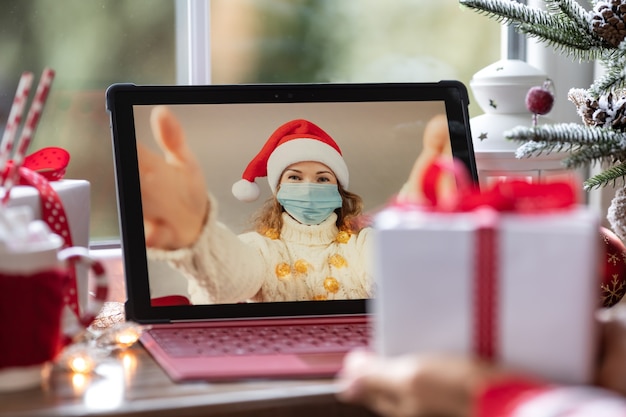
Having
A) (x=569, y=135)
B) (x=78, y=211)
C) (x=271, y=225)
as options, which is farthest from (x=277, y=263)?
(x=569, y=135)

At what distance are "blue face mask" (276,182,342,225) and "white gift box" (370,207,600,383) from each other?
0.32m

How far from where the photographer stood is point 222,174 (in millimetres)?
1011

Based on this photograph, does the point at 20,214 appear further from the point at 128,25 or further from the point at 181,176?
the point at 128,25

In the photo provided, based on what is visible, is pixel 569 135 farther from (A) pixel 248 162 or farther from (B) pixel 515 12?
(A) pixel 248 162

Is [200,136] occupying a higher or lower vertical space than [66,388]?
higher

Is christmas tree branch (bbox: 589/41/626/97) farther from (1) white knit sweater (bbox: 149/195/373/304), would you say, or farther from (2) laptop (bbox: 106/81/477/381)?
(1) white knit sweater (bbox: 149/195/373/304)

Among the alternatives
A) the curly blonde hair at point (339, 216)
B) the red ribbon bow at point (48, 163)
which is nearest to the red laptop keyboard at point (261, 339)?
the curly blonde hair at point (339, 216)

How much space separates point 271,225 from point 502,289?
0.40 metres

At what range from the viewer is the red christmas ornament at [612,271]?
106 centimetres

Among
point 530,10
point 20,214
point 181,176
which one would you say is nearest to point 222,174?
point 181,176

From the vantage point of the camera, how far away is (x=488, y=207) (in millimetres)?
689

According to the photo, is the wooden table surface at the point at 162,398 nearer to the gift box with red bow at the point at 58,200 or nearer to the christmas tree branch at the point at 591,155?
the gift box with red bow at the point at 58,200

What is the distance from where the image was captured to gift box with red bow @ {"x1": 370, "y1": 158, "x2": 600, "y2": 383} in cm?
65

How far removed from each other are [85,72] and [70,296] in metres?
0.44
